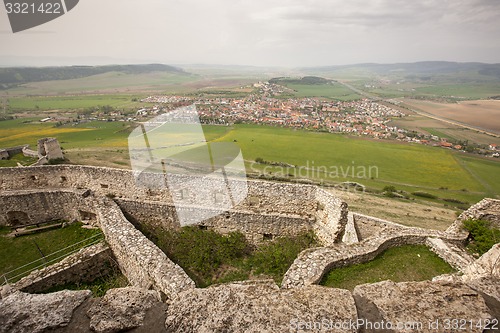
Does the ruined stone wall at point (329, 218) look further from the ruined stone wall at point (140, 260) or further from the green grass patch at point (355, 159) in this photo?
the green grass patch at point (355, 159)

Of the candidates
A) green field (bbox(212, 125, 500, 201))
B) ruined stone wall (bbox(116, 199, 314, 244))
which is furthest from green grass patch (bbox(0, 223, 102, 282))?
green field (bbox(212, 125, 500, 201))

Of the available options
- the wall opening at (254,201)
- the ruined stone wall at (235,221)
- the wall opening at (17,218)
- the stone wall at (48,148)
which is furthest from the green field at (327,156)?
the ruined stone wall at (235,221)

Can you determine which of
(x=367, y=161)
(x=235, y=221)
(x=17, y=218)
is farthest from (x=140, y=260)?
(x=367, y=161)

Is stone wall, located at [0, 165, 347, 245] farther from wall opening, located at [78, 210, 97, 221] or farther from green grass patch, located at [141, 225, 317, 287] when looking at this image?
wall opening, located at [78, 210, 97, 221]

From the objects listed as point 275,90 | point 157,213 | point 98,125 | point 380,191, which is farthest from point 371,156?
point 275,90

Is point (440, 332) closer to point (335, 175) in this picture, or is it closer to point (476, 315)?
point (476, 315)
